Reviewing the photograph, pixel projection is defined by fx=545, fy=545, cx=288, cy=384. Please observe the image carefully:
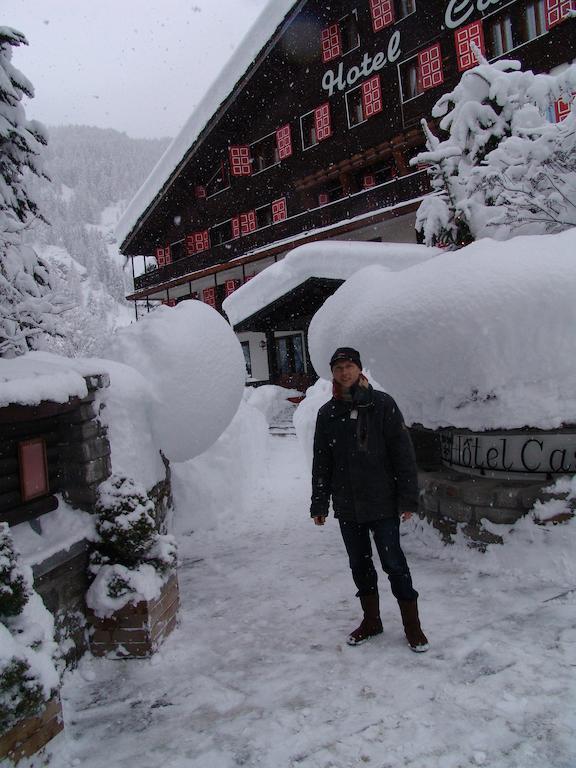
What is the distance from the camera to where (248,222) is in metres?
25.2

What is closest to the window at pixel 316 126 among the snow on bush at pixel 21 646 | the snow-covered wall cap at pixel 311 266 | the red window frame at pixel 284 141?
the red window frame at pixel 284 141

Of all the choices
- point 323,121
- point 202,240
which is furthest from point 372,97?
point 202,240

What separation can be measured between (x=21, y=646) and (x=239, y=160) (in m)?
24.6

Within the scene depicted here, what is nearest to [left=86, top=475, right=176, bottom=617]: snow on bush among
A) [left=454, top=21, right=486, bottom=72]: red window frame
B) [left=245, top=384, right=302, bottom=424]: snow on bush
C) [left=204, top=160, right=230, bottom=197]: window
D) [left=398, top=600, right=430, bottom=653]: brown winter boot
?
[left=398, top=600, right=430, bottom=653]: brown winter boot

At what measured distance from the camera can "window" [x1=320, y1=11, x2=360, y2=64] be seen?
19781 mm

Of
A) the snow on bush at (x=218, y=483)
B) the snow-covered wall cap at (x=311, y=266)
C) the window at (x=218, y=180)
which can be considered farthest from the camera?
the window at (x=218, y=180)

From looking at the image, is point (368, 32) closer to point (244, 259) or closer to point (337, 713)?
point (244, 259)

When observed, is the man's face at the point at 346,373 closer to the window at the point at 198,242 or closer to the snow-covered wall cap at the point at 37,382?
the snow-covered wall cap at the point at 37,382

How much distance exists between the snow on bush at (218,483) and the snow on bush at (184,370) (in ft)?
4.61

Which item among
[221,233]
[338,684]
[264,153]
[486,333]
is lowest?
[338,684]

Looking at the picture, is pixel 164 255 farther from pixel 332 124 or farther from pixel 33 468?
pixel 33 468

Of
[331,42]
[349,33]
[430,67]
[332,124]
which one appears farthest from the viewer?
[332,124]

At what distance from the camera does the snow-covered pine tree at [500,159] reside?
19.2 ft

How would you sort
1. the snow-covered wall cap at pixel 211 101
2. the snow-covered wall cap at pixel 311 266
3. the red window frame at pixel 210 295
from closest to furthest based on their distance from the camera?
the snow-covered wall cap at pixel 311 266 → the snow-covered wall cap at pixel 211 101 → the red window frame at pixel 210 295
